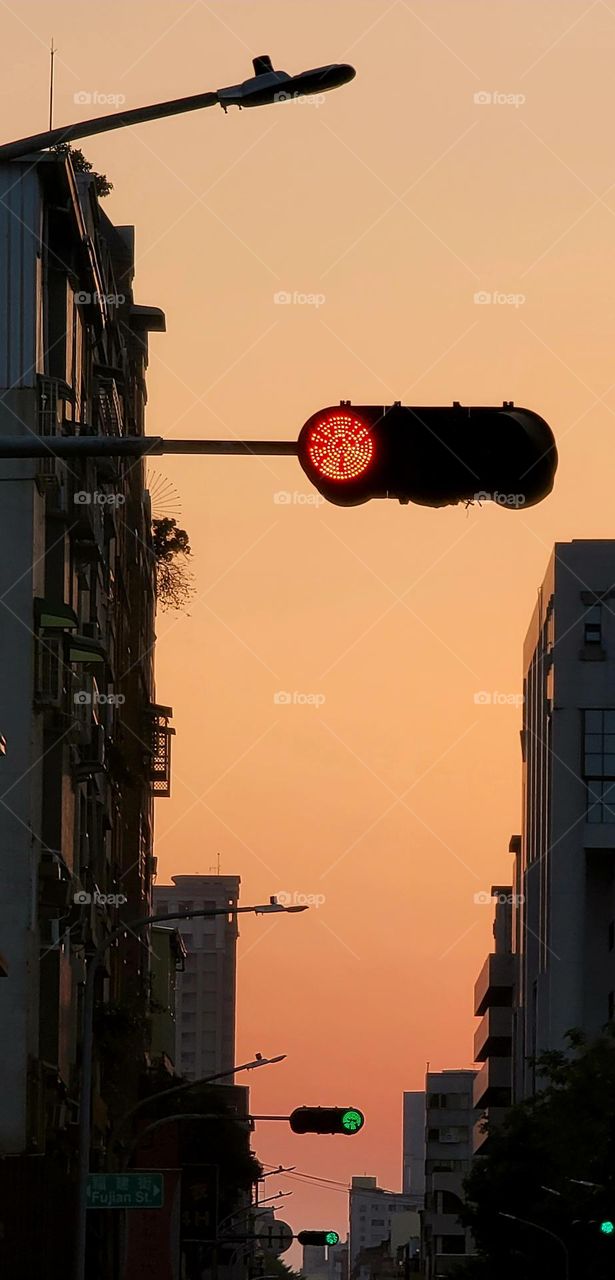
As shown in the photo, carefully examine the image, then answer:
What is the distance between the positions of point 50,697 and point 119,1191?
16753 mm

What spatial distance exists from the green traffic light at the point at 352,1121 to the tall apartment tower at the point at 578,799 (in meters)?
82.1

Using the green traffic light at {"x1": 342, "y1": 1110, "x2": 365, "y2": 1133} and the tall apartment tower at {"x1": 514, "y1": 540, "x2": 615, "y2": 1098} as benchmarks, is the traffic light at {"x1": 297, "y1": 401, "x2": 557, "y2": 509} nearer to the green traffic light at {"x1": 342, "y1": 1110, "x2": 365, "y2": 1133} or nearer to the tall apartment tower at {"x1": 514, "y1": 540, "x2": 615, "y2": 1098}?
the green traffic light at {"x1": 342, "y1": 1110, "x2": 365, "y2": 1133}

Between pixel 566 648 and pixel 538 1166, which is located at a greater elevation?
pixel 566 648

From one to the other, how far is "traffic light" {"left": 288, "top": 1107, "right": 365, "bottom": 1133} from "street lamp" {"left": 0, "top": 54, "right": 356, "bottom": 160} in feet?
86.3

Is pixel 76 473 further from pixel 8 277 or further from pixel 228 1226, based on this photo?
pixel 228 1226

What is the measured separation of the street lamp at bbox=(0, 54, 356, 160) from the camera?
11734mm

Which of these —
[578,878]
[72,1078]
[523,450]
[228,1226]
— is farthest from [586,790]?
[523,450]

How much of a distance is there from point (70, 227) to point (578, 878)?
253 feet

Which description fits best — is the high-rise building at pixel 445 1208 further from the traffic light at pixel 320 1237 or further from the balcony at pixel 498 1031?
the traffic light at pixel 320 1237

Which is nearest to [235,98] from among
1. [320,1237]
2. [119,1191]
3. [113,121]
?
[113,121]

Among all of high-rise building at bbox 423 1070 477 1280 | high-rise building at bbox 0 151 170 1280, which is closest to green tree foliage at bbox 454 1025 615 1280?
high-rise building at bbox 0 151 170 1280

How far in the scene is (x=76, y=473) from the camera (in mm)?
52562

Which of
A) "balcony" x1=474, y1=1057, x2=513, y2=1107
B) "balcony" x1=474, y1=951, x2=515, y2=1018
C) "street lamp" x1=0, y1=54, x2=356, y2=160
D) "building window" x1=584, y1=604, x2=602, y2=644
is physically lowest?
"street lamp" x1=0, y1=54, x2=356, y2=160

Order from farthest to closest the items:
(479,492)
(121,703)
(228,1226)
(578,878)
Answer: (578,878)
(228,1226)
(121,703)
(479,492)
